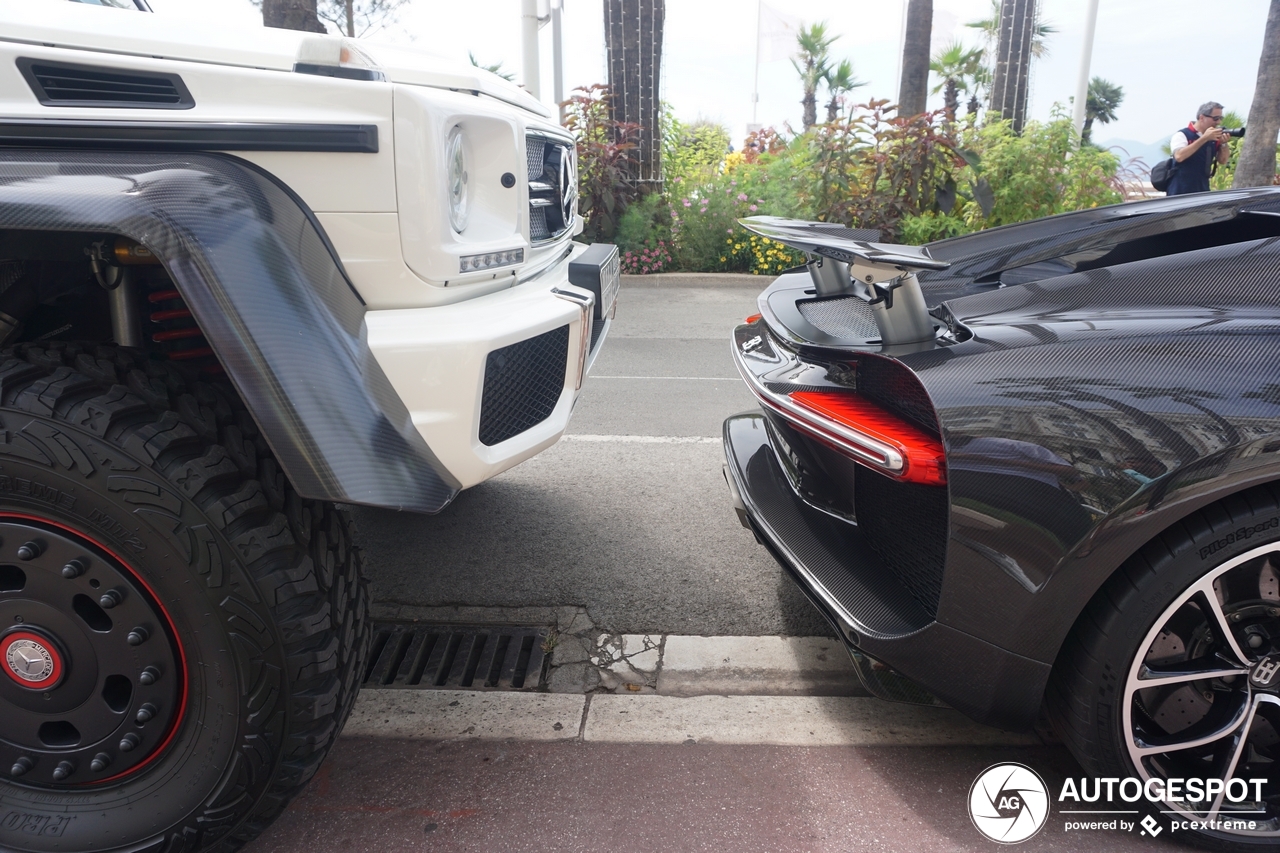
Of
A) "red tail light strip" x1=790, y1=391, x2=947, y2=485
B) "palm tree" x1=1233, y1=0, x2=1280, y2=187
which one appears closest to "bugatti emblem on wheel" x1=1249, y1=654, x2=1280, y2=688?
"red tail light strip" x1=790, y1=391, x2=947, y2=485

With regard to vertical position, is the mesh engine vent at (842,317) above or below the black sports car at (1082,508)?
above

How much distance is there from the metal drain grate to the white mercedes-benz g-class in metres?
0.76

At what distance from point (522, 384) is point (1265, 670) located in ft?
5.55

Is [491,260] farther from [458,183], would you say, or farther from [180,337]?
[180,337]

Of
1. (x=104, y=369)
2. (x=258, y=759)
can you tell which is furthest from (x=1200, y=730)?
(x=104, y=369)

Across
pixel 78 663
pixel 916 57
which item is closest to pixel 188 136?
pixel 78 663

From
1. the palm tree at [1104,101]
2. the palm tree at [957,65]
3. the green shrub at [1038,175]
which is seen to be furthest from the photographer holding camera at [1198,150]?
the palm tree at [1104,101]

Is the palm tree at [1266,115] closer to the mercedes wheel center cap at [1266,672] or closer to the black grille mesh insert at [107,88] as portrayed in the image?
the mercedes wheel center cap at [1266,672]

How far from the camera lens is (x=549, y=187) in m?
2.71

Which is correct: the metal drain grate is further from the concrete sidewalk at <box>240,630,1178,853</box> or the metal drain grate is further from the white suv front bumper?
the white suv front bumper

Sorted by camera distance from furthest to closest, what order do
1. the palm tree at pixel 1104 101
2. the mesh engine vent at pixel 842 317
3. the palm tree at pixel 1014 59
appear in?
the palm tree at pixel 1104 101
the palm tree at pixel 1014 59
the mesh engine vent at pixel 842 317

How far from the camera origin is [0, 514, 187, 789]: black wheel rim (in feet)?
5.21

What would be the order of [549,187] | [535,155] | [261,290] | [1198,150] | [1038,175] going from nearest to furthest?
[261,290] < [535,155] < [549,187] < [1198,150] < [1038,175]

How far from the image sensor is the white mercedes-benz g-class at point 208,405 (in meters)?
1.54
